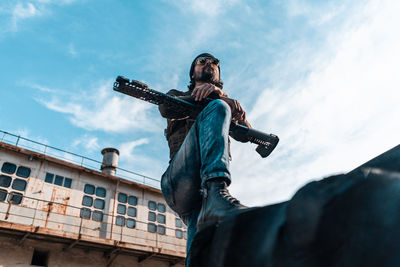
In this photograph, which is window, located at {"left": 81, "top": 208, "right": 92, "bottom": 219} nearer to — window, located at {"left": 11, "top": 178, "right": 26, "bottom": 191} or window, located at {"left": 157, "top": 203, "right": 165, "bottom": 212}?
window, located at {"left": 11, "top": 178, "right": 26, "bottom": 191}

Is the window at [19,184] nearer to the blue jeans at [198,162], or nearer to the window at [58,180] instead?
the window at [58,180]

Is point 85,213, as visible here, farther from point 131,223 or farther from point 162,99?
point 162,99

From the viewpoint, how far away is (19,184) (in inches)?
545

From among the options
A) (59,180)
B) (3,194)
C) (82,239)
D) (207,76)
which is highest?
(59,180)

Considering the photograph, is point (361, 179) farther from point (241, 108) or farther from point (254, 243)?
point (241, 108)

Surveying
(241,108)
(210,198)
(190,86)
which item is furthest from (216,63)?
(210,198)

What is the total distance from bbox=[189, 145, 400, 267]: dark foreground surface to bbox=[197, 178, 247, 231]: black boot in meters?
0.38

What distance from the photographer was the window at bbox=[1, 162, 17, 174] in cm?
1378

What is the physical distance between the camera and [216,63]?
9.24 feet

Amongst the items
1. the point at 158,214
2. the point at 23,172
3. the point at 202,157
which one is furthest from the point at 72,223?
the point at 202,157

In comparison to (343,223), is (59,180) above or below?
above

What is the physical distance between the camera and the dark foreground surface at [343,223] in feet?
1.61

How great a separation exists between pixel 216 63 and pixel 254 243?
2.29 meters

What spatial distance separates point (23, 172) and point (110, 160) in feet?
20.5
